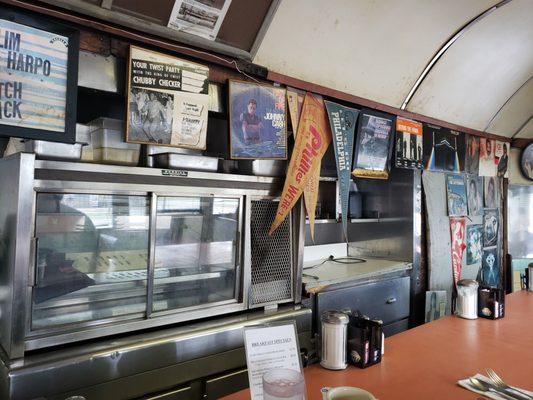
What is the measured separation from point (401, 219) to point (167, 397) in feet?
9.29

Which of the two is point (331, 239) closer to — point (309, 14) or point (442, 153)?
point (442, 153)

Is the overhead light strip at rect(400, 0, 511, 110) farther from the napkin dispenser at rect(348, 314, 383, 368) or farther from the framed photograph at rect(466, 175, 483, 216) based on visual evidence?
the napkin dispenser at rect(348, 314, 383, 368)

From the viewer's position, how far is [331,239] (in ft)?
13.3

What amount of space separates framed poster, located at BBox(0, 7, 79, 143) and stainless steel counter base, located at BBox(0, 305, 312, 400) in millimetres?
967

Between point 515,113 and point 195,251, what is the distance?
4668 millimetres

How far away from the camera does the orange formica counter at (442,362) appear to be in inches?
56.6

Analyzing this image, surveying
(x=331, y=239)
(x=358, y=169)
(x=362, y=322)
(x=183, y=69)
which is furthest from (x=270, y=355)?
(x=331, y=239)

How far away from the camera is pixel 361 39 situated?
9.73 ft

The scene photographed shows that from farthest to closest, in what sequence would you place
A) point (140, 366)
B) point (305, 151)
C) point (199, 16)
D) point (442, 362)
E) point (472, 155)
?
point (472, 155), point (305, 151), point (199, 16), point (140, 366), point (442, 362)

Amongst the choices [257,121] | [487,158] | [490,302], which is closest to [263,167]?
[257,121]

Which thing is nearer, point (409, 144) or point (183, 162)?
point (183, 162)

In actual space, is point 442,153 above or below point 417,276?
above

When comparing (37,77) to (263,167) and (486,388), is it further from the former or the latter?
(486,388)

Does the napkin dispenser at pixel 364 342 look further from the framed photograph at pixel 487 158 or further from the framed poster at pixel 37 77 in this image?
the framed photograph at pixel 487 158
